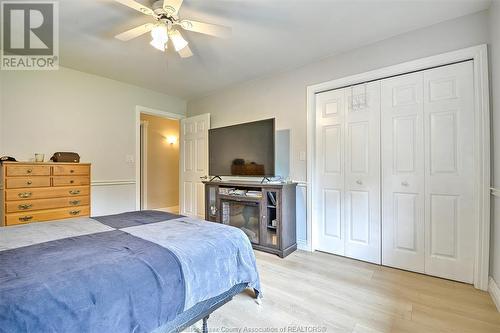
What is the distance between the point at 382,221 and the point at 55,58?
4.22m

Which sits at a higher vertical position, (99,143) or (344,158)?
(99,143)

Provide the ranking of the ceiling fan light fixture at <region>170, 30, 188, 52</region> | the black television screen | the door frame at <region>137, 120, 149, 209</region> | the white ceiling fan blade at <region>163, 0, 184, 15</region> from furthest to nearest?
the door frame at <region>137, 120, 149, 209</region> < the black television screen < the ceiling fan light fixture at <region>170, 30, 188, 52</region> < the white ceiling fan blade at <region>163, 0, 184, 15</region>

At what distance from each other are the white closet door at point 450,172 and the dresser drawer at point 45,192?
12.4ft

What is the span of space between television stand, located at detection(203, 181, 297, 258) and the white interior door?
850 mm

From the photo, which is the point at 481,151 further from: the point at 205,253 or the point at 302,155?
the point at 205,253

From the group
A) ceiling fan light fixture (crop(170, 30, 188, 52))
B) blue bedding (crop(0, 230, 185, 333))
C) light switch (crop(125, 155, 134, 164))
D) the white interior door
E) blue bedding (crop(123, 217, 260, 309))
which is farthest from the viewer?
the white interior door

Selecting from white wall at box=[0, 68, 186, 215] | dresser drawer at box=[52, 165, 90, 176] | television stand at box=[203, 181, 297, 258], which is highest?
white wall at box=[0, 68, 186, 215]

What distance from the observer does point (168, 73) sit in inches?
131

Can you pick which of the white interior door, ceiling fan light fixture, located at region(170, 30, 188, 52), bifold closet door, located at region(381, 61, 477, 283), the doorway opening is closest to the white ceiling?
ceiling fan light fixture, located at region(170, 30, 188, 52)

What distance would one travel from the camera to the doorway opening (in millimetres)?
5402

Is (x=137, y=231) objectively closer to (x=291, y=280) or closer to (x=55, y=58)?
(x=291, y=280)

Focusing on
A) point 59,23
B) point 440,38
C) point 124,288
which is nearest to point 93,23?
point 59,23

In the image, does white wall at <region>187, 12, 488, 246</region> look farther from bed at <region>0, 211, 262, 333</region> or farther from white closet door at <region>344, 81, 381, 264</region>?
bed at <region>0, 211, 262, 333</region>

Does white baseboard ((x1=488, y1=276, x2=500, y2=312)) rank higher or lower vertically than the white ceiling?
lower
